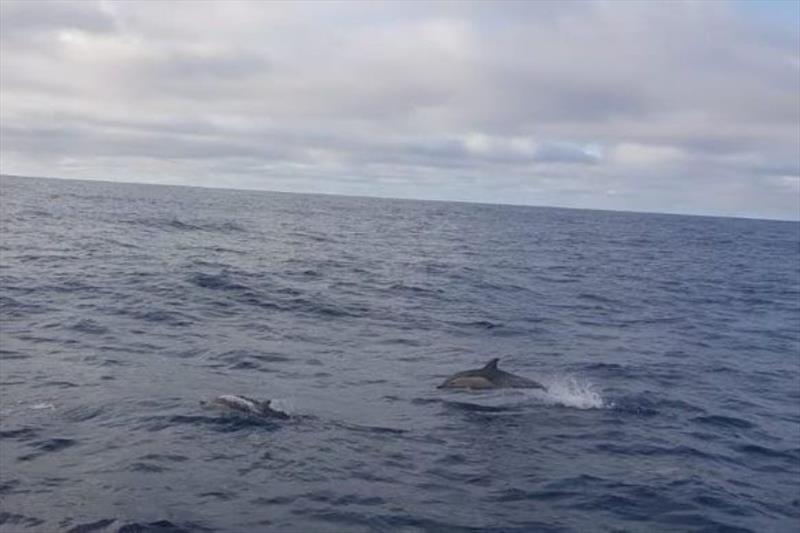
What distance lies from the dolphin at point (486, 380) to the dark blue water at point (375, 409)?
331mm

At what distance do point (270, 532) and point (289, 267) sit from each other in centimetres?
3829

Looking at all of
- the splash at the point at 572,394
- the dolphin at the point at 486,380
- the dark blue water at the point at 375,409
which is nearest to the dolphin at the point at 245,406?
the dark blue water at the point at 375,409

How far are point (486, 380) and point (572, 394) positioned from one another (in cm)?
238

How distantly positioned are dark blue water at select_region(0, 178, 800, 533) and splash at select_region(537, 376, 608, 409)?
81 mm

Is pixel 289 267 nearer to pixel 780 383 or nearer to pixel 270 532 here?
pixel 780 383

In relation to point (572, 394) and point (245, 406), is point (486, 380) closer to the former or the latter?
point (572, 394)

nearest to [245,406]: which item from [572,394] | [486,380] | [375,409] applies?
[375,409]

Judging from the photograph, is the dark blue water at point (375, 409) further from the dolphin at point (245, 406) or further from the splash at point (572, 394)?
the dolphin at point (245, 406)

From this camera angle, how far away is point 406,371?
76.3 ft

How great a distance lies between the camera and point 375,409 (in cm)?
1891

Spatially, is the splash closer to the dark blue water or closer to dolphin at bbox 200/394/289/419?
the dark blue water

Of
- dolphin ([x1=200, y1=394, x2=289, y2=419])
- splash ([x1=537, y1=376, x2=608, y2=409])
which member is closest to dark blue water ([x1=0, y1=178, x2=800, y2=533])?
splash ([x1=537, y1=376, x2=608, y2=409])

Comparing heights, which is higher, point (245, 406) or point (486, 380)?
point (486, 380)

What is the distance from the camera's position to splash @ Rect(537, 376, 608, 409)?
20516 mm
